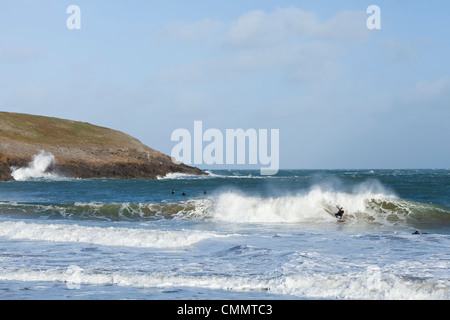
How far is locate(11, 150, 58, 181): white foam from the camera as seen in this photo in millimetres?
60956

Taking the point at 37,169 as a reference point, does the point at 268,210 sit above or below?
below

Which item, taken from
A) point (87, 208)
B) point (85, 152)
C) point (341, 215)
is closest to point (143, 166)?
point (85, 152)

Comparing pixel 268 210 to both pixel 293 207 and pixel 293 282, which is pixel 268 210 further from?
pixel 293 282

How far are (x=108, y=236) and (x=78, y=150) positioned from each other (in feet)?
197

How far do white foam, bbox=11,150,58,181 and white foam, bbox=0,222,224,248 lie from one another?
144 feet

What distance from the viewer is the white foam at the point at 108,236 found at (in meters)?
16.8

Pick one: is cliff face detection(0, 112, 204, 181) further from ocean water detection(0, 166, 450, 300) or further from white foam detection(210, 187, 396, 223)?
ocean water detection(0, 166, 450, 300)

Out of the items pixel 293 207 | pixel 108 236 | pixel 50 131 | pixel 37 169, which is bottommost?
pixel 108 236

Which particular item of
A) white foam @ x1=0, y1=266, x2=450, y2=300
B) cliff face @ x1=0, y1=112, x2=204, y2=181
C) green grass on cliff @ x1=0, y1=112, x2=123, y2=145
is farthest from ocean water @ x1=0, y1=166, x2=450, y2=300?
green grass on cliff @ x1=0, y1=112, x2=123, y2=145

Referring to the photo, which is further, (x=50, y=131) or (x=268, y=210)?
(x=50, y=131)

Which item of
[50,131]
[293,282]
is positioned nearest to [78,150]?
[50,131]

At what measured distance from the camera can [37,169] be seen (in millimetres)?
64000
